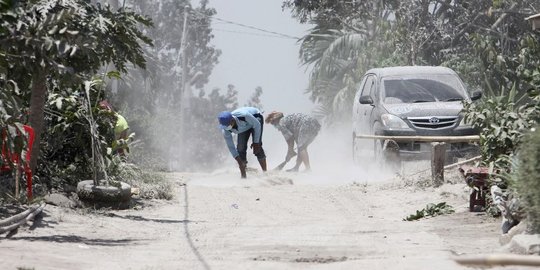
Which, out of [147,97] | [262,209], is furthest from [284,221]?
[147,97]

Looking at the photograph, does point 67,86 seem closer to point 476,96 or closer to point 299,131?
point 476,96

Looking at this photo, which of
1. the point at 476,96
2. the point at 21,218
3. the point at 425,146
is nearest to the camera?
the point at 21,218

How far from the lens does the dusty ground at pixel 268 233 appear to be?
382 inches

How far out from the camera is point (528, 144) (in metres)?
10.3

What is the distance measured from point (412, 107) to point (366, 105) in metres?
1.54

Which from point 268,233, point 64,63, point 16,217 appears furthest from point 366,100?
point 16,217

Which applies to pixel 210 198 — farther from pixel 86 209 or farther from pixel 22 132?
pixel 22 132

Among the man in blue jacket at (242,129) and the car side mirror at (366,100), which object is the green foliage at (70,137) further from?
the car side mirror at (366,100)

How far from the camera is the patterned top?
2406cm

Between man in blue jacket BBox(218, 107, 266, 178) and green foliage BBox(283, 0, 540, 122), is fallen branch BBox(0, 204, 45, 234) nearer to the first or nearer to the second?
man in blue jacket BBox(218, 107, 266, 178)

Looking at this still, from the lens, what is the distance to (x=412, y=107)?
20.0m

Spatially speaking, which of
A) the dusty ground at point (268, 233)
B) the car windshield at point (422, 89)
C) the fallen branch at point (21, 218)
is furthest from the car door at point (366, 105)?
the fallen branch at point (21, 218)

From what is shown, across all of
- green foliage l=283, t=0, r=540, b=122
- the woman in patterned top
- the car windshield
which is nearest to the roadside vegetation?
the woman in patterned top

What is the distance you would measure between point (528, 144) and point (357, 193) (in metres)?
7.25
